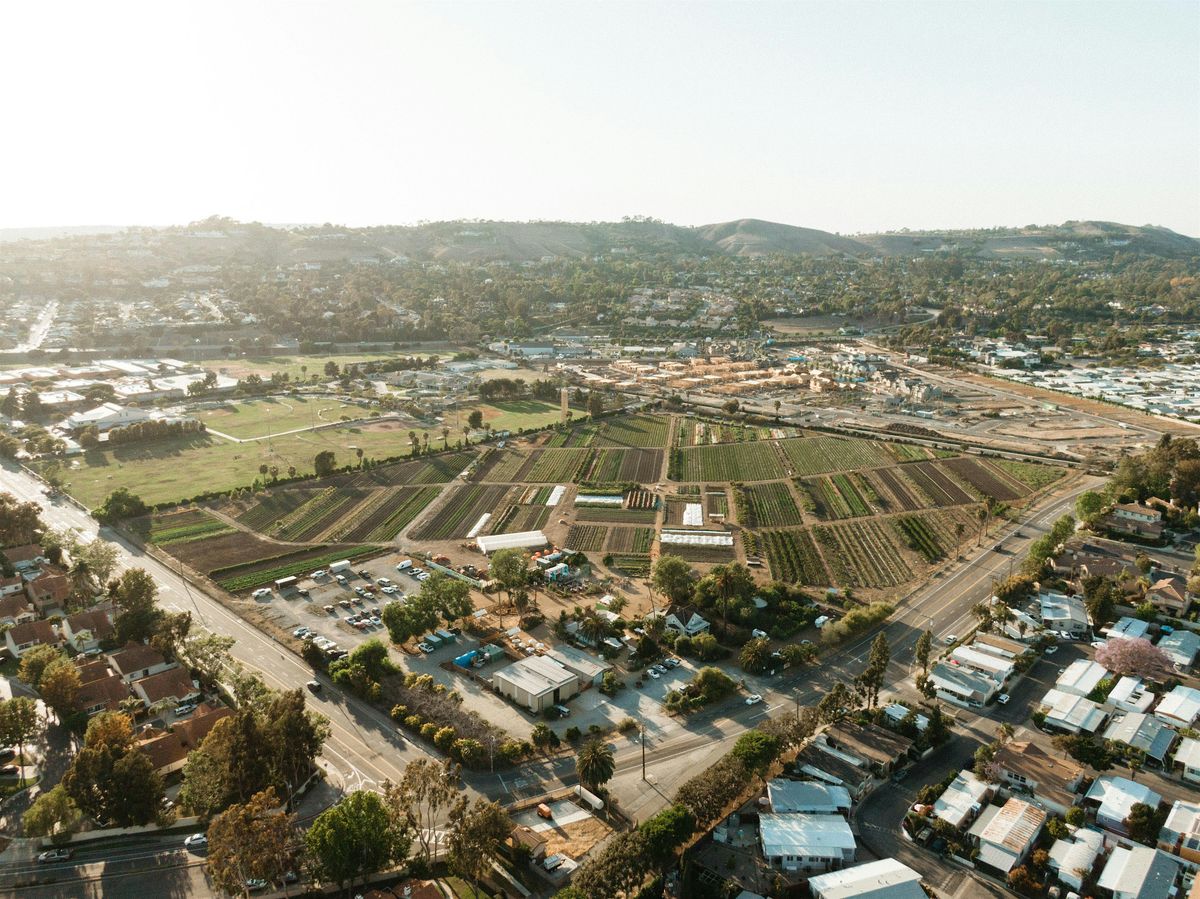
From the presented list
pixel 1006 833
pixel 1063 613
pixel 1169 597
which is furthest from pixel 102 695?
pixel 1169 597

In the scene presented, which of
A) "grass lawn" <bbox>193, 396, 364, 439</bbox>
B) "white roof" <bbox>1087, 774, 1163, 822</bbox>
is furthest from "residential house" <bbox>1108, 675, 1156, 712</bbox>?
"grass lawn" <bbox>193, 396, 364, 439</bbox>

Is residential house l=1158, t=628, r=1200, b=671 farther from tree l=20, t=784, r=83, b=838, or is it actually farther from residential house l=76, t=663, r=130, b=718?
residential house l=76, t=663, r=130, b=718

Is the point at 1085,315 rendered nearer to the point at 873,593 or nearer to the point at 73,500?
the point at 873,593

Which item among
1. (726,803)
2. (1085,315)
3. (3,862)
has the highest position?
(1085,315)

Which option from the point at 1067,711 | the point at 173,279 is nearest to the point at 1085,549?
the point at 1067,711

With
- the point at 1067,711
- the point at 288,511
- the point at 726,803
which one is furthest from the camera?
the point at 288,511

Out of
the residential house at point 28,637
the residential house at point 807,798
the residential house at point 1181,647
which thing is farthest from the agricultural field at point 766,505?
the residential house at point 28,637
